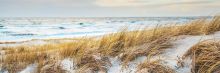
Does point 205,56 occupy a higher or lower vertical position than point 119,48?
higher

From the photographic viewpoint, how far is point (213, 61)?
3943 mm

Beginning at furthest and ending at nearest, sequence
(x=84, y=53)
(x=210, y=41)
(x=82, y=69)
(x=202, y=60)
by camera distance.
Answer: (x=84, y=53)
(x=82, y=69)
(x=210, y=41)
(x=202, y=60)

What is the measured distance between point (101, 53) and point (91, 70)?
459mm

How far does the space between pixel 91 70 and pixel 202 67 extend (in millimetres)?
1649

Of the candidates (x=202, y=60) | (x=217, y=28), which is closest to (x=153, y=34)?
(x=217, y=28)

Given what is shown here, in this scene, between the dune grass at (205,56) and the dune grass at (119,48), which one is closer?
the dune grass at (205,56)

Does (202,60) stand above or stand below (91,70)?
above

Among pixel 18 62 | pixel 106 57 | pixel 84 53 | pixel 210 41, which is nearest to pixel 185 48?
pixel 210 41

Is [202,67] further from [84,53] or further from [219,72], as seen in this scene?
[84,53]

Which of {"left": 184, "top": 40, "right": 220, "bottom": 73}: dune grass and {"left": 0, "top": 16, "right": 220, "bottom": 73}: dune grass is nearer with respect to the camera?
{"left": 184, "top": 40, "right": 220, "bottom": 73}: dune grass

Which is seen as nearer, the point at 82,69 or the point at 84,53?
the point at 82,69

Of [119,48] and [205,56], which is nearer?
[205,56]

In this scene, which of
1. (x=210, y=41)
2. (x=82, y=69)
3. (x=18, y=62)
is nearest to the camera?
(x=210, y=41)

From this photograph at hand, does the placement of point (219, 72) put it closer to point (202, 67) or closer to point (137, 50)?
point (202, 67)
